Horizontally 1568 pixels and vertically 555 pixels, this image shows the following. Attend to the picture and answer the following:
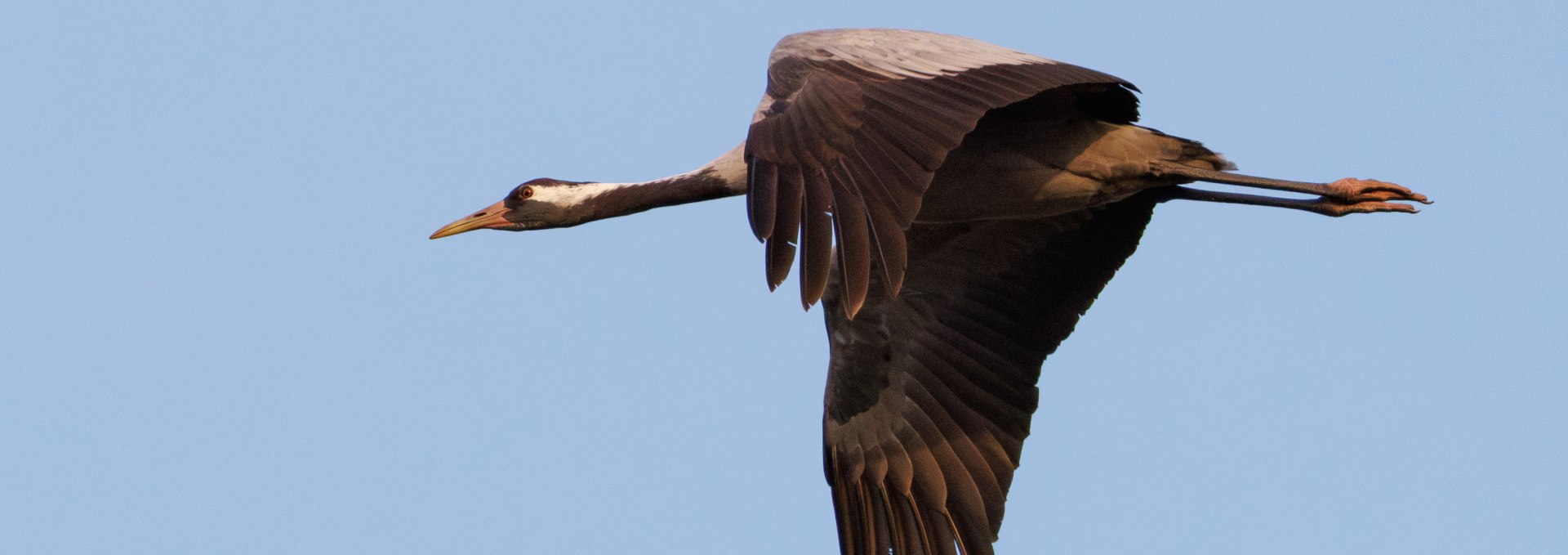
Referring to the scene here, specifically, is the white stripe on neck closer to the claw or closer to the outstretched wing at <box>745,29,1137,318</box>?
the outstretched wing at <box>745,29,1137,318</box>

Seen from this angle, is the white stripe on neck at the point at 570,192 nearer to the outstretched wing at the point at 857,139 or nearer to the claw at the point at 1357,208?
the outstretched wing at the point at 857,139

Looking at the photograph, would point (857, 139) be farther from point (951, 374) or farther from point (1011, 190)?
point (951, 374)

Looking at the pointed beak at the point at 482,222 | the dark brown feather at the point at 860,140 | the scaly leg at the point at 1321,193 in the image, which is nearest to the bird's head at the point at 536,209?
the pointed beak at the point at 482,222

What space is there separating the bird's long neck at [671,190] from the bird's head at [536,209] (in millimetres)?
37

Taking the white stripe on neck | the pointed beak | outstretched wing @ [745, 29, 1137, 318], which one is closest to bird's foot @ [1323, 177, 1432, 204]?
outstretched wing @ [745, 29, 1137, 318]

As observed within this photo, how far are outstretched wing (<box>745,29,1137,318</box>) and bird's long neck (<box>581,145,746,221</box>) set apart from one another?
0.98m

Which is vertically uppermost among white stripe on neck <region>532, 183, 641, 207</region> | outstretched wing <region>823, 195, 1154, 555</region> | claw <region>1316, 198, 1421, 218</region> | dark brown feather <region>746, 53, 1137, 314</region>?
dark brown feather <region>746, 53, 1137, 314</region>

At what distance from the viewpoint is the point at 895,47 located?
7.05 m

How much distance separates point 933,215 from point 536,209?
2.03 meters

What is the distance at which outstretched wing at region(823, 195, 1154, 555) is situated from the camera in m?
8.53

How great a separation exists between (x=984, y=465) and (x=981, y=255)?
0.96 meters

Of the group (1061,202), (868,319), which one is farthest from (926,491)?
(1061,202)

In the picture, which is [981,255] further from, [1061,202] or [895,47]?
[895,47]

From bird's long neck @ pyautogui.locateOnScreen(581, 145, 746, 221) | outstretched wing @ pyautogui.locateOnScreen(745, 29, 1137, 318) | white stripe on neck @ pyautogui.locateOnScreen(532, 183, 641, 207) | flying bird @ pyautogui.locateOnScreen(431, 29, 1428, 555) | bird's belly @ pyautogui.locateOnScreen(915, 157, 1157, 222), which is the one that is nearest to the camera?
outstretched wing @ pyautogui.locateOnScreen(745, 29, 1137, 318)
